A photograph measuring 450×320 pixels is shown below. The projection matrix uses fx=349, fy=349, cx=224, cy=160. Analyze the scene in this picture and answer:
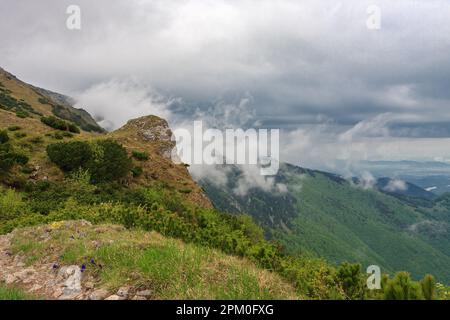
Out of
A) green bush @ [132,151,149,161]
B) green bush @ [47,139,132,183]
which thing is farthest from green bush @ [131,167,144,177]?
green bush @ [132,151,149,161]

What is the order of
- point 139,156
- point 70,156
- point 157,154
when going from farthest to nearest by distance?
point 157,154 → point 139,156 → point 70,156

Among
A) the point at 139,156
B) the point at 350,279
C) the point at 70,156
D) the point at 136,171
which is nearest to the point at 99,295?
the point at 350,279

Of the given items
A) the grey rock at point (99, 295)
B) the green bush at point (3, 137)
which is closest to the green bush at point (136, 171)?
the green bush at point (3, 137)

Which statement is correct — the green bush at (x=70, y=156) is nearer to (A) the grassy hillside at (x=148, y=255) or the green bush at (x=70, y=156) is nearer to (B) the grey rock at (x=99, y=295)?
(A) the grassy hillside at (x=148, y=255)

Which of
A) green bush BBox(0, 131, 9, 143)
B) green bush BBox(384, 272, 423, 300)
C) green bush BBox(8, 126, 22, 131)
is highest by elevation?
green bush BBox(8, 126, 22, 131)

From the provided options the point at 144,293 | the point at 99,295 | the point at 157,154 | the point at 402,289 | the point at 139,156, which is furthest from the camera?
the point at 157,154

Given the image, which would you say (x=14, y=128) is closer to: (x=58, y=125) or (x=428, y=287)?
(x=58, y=125)

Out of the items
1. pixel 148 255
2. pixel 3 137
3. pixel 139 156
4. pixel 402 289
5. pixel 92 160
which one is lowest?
pixel 148 255

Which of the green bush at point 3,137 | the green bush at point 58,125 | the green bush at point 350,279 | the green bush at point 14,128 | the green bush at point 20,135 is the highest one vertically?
the green bush at point 58,125

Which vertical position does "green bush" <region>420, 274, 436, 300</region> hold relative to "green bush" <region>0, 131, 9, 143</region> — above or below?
below

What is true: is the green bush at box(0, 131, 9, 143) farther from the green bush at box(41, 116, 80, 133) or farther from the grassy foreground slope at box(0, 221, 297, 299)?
the grassy foreground slope at box(0, 221, 297, 299)

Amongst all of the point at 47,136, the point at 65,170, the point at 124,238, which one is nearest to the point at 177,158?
the point at 47,136

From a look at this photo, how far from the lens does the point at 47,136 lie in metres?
42.8
